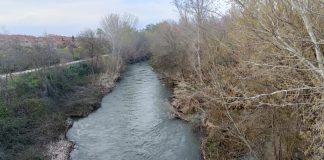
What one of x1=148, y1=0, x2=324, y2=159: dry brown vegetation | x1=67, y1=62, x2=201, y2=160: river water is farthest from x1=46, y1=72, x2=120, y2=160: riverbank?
x1=148, y1=0, x2=324, y2=159: dry brown vegetation

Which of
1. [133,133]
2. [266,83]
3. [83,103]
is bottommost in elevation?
[133,133]

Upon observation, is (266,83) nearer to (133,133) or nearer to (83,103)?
(133,133)

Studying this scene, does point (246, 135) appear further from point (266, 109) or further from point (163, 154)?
point (163, 154)

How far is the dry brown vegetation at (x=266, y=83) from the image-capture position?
5902 millimetres

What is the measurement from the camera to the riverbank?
53.6ft

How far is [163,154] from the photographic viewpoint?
15.3m

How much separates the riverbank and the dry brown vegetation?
22.8 feet

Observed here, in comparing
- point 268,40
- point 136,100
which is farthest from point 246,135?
point 136,100

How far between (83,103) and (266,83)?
1778cm

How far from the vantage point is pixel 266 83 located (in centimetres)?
979

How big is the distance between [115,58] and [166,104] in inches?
680

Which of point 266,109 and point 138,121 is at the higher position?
point 266,109

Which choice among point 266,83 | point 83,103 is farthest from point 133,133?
point 266,83

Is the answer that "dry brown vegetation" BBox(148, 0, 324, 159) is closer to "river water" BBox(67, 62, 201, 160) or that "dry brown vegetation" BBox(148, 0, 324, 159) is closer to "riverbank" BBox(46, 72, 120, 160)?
"river water" BBox(67, 62, 201, 160)
